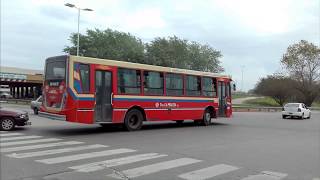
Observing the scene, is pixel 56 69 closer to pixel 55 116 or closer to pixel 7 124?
pixel 55 116

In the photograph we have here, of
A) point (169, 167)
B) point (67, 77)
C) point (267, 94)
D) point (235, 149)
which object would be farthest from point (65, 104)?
point (267, 94)

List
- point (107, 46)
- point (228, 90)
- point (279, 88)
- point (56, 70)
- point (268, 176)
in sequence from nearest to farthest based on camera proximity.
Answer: point (268, 176), point (56, 70), point (228, 90), point (107, 46), point (279, 88)

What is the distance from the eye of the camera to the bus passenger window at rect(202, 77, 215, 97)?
2391 centimetres

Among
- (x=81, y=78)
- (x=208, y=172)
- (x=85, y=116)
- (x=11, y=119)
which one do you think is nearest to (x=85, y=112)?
(x=85, y=116)

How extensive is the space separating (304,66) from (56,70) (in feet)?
238

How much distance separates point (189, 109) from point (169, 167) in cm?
1302

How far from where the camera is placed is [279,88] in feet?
255

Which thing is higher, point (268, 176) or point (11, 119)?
point (11, 119)

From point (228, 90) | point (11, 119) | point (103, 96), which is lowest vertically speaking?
point (11, 119)

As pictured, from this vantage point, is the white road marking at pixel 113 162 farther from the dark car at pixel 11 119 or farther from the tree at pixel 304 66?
the tree at pixel 304 66

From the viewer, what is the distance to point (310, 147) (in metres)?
15.0

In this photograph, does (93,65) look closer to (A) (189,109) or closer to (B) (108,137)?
(B) (108,137)

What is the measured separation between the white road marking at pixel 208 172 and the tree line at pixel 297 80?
7048cm

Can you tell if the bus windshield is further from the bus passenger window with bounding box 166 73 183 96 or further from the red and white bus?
the bus passenger window with bounding box 166 73 183 96
